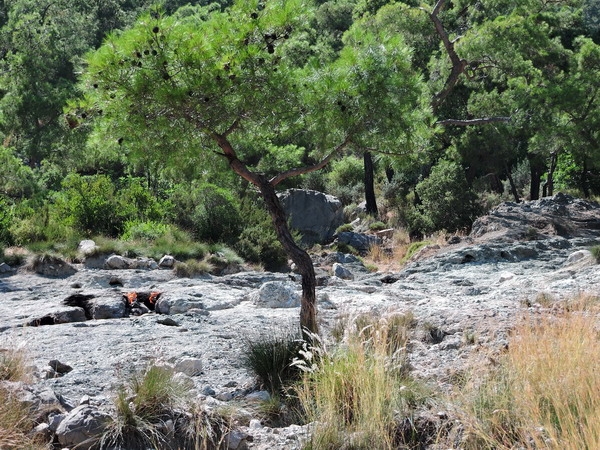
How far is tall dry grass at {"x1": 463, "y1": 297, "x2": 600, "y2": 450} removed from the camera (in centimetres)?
451

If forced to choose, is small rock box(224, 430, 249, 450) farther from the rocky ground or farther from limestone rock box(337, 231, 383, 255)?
limestone rock box(337, 231, 383, 255)

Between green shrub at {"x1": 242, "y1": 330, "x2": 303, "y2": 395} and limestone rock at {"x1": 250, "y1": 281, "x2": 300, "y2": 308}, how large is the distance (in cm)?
368

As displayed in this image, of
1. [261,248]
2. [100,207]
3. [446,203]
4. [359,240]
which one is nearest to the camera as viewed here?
[100,207]

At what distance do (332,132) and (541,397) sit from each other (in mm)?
3500

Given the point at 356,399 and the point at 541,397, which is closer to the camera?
the point at 541,397

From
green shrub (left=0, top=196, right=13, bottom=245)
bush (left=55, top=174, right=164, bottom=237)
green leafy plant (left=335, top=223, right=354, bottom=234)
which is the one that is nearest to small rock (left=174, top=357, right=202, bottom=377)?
green shrub (left=0, top=196, right=13, bottom=245)

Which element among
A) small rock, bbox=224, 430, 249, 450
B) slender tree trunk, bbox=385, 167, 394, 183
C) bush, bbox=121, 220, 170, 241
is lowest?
small rock, bbox=224, 430, 249, 450

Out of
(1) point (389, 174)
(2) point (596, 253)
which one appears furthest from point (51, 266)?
(1) point (389, 174)

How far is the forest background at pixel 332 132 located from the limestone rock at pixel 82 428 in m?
Answer: 2.87

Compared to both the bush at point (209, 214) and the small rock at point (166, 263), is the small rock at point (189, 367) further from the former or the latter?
the bush at point (209, 214)

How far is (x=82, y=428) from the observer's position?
5219 mm

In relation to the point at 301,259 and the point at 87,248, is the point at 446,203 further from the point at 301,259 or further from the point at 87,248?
the point at 301,259

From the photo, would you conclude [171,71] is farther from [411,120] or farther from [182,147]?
[411,120]

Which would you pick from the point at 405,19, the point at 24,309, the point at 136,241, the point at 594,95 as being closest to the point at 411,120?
the point at 24,309
